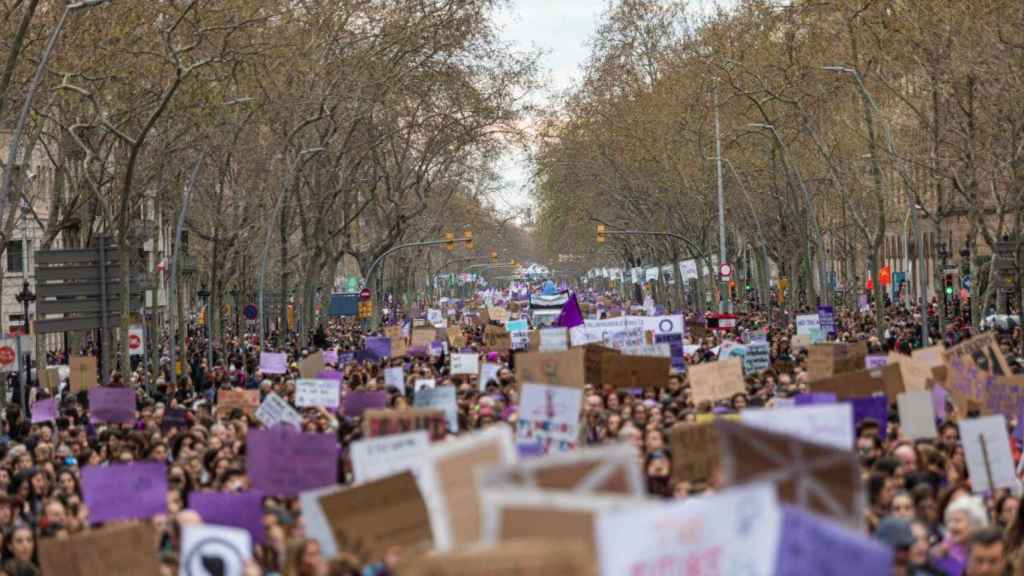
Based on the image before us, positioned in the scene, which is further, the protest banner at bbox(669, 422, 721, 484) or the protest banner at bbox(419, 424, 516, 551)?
the protest banner at bbox(669, 422, 721, 484)

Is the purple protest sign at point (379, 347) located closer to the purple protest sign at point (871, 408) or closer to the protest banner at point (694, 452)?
the purple protest sign at point (871, 408)

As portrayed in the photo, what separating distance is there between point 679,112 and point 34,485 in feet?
168

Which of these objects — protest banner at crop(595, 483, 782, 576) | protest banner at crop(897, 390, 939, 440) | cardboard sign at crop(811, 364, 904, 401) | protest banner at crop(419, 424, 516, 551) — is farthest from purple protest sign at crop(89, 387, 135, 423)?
protest banner at crop(595, 483, 782, 576)

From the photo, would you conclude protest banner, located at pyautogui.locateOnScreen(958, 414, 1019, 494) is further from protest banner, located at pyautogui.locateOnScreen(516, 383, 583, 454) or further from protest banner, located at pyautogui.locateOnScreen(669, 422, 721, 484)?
protest banner, located at pyautogui.locateOnScreen(516, 383, 583, 454)

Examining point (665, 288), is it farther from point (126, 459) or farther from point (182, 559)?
point (182, 559)

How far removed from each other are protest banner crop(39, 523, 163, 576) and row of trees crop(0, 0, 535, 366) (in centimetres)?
1763

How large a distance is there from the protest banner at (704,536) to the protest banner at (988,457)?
7.27 metres

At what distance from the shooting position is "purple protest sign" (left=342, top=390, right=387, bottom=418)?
66.0 ft

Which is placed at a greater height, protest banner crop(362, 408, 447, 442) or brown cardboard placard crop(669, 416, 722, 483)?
protest banner crop(362, 408, 447, 442)

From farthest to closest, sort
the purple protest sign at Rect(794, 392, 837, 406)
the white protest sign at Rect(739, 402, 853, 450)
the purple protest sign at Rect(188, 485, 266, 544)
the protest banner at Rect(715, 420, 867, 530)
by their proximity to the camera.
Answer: the purple protest sign at Rect(794, 392, 837, 406), the purple protest sign at Rect(188, 485, 266, 544), the white protest sign at Rect(739, 402, 853, 450), the protest banner at Rect(715, 420, 867, 530)

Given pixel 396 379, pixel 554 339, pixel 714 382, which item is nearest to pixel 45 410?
pixel 396 379

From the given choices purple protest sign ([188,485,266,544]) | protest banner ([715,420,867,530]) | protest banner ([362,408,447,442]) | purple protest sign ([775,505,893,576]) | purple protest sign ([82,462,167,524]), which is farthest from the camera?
protest banner ([362,408,447,442])

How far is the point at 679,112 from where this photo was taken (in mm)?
66125

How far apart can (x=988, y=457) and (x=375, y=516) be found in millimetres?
4741
